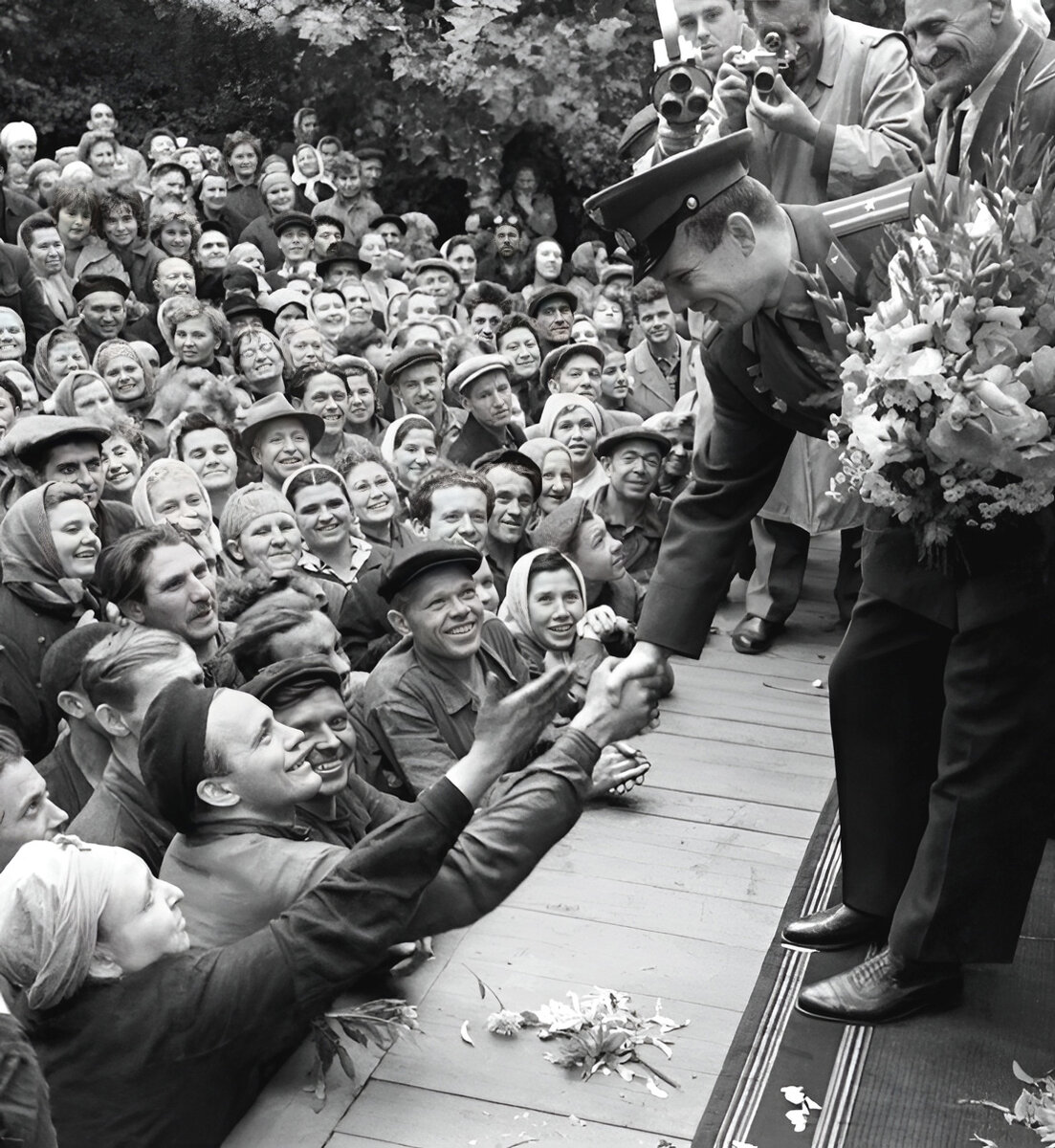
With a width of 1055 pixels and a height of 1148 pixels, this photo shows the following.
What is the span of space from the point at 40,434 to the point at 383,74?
32.9 ft

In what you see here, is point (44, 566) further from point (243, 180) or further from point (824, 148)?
point (243, 180)

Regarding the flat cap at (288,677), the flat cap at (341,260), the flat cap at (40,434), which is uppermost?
the flat cap at (341,260)

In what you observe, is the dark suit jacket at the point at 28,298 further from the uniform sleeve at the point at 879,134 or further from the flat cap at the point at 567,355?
the uniform sleeve at the point at 879,134

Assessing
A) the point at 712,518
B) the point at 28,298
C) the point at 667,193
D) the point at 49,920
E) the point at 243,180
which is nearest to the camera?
the point at 49,920

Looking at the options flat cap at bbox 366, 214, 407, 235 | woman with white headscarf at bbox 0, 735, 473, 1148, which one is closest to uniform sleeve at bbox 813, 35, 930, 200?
woman with white headscarf at bbox 0, 735, 473, 1148

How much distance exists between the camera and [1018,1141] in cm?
318

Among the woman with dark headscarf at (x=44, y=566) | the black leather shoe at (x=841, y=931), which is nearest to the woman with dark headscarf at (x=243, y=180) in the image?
the woman with dark headscarf at (x=44, y=566)

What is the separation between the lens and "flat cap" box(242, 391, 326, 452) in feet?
21.1

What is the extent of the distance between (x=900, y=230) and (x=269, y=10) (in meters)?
12.5

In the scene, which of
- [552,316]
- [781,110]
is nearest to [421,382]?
[552,316]

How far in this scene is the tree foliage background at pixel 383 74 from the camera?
14.1 metres

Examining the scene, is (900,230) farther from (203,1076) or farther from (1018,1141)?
(203,1076)

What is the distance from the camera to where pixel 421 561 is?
464cm

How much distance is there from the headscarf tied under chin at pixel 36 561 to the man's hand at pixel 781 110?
2490 mm
